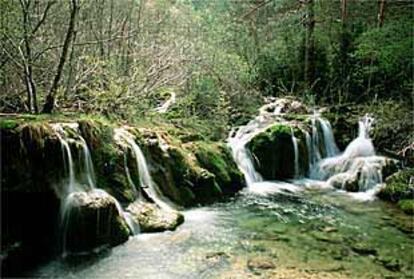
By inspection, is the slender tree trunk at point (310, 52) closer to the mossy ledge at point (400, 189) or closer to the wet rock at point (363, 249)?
the mossy ledge at point (400, 189)

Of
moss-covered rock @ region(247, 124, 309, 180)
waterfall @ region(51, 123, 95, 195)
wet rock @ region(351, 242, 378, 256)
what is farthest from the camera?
moss-covered rock @ region(247, 124, 309, 180)

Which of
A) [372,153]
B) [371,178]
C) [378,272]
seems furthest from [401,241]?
[372,153]

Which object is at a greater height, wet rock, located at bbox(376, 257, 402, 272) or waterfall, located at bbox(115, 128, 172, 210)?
waterfall, located at bbox(115, 128, 172, 210)

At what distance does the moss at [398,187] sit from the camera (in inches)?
374

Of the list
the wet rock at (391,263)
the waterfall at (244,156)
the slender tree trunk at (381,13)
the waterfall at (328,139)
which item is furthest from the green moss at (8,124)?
the slender tree trunk at (381,13)

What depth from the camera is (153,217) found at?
24.4 feet

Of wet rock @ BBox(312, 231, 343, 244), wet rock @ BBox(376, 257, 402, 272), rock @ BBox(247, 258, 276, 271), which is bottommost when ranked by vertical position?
wet rock @ BBox(376, 257, 402, 272)

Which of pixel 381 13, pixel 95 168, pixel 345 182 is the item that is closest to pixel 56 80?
pixel 95 168

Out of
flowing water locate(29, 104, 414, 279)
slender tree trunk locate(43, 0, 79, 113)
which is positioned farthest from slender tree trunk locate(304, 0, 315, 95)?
slender tree trunk locate(43, 0, 79, 113)

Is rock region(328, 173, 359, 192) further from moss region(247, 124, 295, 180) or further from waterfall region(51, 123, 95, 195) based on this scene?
waterfall region(51, 123, 95, 195)

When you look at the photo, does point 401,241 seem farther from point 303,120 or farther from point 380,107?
point 380,107

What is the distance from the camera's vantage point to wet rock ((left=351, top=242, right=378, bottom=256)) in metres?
6.70

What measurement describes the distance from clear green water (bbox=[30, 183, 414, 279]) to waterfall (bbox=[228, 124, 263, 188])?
1.95 metres

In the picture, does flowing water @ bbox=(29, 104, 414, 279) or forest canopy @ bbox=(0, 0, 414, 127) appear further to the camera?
forest canopy @ bbox=(0, 0, 414, 127)
